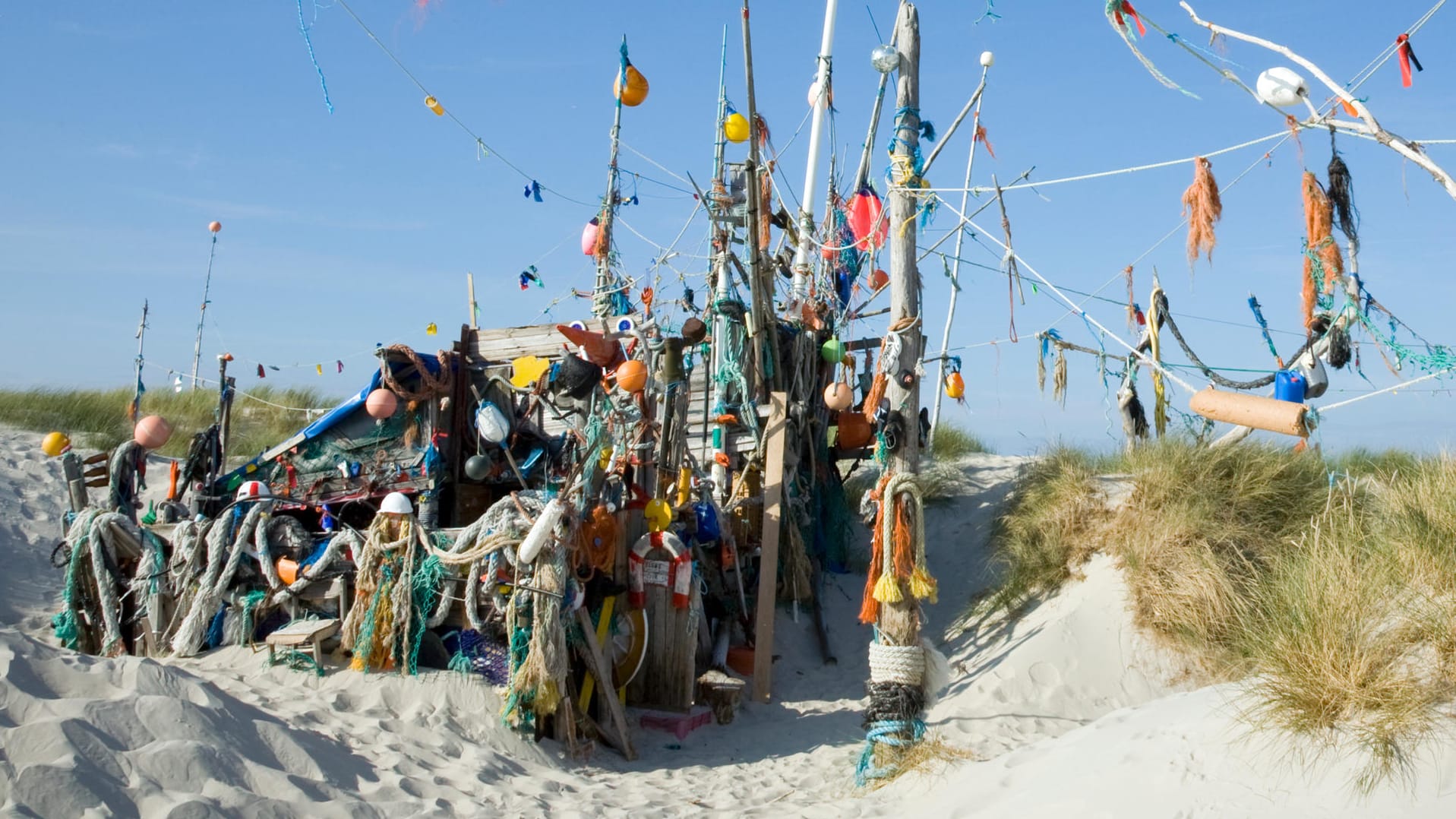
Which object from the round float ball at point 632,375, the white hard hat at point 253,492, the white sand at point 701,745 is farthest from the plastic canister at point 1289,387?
the white hard hat at point 253,492

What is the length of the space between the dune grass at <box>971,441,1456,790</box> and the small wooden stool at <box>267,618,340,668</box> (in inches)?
234

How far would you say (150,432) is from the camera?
1010cm

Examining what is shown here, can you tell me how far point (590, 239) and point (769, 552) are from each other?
774 cm

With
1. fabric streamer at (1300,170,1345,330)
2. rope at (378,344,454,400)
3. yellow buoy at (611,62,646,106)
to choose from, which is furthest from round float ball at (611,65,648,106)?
fabric streamer at (1300,170,1345,330)

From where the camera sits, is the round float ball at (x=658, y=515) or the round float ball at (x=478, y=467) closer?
the round float ball at (x=658, y=515)

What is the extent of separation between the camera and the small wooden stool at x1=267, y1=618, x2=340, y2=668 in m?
8.07

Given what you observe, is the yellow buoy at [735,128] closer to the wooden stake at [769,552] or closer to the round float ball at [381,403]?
the wooden stake at [769,552]

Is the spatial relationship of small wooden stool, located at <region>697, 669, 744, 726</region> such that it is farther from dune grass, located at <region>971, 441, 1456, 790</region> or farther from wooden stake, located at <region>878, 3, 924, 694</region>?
dune grass, located at <region>971, 441, 1456, 790</region>

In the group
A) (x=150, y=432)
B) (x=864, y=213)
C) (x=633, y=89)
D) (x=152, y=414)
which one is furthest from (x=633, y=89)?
(x=152, y=414)

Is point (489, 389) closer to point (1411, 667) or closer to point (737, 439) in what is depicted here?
point (737, 439)

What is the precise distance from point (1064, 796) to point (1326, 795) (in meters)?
1.11

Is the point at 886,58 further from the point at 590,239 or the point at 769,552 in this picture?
the point at 590,239

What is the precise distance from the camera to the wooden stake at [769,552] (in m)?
10.1

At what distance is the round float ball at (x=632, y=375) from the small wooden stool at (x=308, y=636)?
9.26 ft
